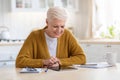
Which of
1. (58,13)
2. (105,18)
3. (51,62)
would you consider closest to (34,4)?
(105,18)

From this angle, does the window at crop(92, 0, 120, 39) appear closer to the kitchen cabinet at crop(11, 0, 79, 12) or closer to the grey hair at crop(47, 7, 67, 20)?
the kitchen cabinet at crop(11, 0, 79, 12)

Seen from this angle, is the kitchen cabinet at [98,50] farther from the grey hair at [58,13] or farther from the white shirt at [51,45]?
the grey hair at [58,13]

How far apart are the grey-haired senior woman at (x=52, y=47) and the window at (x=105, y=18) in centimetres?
201

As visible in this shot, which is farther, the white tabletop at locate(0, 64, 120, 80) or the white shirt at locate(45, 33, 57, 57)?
the white shirt at locate(45, 33, 57, 57)

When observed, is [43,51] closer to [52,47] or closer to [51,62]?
[52,47]

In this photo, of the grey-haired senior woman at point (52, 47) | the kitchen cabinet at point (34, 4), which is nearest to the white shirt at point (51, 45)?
the grey-haired senior woman at point (52, 47)

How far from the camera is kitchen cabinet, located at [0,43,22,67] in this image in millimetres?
3832

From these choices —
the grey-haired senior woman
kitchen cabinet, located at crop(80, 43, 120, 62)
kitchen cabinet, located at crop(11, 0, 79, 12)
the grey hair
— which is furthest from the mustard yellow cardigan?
kitchen cabinet, located at crop(11, 0, 79, 12)

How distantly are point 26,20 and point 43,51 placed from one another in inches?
89.5

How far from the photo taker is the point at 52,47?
2520mm

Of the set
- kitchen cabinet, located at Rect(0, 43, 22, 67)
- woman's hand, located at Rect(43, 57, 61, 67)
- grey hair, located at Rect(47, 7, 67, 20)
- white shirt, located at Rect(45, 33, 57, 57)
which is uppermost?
grey hair, located at Rect(47, 7, 67, 20)

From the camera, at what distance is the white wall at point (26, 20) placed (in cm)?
457

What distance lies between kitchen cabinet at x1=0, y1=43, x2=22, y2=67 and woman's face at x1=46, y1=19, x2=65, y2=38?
4.85ft

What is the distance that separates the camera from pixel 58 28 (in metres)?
2.40
